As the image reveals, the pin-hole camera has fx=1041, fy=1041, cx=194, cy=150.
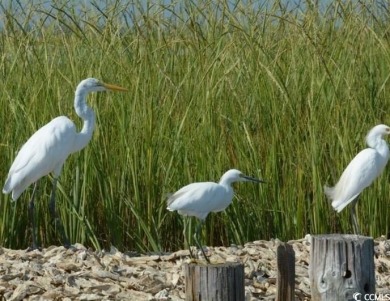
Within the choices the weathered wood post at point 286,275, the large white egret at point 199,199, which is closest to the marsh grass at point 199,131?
the large white egret at point 199,199

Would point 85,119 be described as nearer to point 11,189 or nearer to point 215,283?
point 11,189

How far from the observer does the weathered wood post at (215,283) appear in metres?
3.28

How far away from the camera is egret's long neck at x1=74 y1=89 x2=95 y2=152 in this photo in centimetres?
544

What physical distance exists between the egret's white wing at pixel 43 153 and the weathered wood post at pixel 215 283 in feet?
7.17

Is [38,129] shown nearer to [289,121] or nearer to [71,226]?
[71,226]

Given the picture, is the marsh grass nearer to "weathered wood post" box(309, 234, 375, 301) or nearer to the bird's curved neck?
the bird's curved neck

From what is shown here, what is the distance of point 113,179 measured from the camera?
5594 millimetres

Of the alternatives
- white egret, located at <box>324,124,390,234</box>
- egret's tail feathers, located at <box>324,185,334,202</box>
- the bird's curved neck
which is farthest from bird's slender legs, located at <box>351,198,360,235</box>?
the bird's curved neck

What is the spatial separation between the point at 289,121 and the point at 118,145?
3.12ft

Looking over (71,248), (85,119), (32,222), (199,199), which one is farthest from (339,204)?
(32,222)

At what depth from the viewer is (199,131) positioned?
18.7 feet

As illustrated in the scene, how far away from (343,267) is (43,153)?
7.47 ft

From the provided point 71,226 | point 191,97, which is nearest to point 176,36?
point 191,97

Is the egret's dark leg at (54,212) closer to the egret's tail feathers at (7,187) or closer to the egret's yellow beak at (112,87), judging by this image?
the egret's tail feathers at (7,187)
